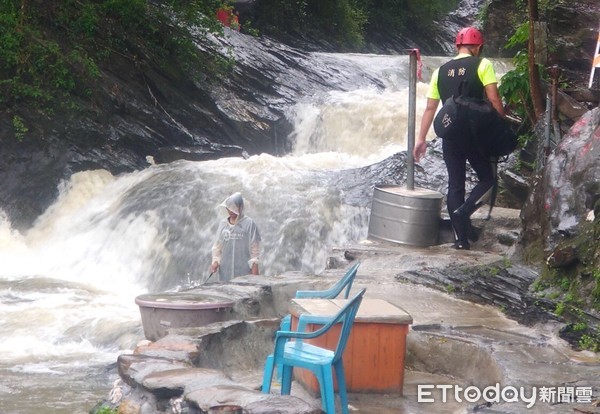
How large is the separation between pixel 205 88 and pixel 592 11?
7.64 meters

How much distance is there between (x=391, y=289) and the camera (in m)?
7.34

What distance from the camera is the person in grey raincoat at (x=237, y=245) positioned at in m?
8.27

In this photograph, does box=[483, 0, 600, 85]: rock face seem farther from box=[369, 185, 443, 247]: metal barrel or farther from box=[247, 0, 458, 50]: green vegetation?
box=[247, 0, 458, 50]: green vegetation

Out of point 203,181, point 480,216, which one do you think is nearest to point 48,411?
point 480,216

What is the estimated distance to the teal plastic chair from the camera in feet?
15.3

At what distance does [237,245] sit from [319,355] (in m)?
3.52

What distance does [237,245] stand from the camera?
8.30m

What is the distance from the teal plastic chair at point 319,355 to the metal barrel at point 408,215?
3.61 meters

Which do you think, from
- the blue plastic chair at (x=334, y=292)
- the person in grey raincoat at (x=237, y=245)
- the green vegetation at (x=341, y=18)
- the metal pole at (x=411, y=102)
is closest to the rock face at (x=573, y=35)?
the metal pole at (x=411, y=102)

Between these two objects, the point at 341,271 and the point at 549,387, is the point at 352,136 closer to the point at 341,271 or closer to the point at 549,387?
the point at 341,271

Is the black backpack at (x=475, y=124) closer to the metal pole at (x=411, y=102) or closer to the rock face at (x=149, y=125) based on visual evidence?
the metal pole at (x=411, y=102)

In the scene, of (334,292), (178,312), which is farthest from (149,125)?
(334,292)

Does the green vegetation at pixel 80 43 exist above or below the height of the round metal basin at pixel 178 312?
above

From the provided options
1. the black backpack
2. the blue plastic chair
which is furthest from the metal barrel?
the blue plastic chair
